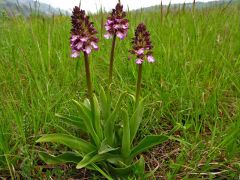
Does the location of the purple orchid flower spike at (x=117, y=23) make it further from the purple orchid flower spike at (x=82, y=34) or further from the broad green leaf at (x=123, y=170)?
the broad green leaf at (x=123, y=170)

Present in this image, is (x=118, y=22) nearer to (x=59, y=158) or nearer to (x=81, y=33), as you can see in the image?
(x=81, y=33)

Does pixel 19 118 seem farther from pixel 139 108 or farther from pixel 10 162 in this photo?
pixel 139 108

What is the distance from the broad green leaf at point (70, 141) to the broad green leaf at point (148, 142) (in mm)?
278

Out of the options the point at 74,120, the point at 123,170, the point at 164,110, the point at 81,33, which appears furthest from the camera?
the point at 164,110

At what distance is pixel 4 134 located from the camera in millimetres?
2037

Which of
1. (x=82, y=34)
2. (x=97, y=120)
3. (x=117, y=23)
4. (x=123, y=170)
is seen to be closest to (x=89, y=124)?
(x=97, y=120)

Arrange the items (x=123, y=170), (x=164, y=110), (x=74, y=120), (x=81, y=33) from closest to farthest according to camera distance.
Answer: (x=81, y=33) → (x=123, y=170) → (x=74, y=120) → (x=164, y=110)

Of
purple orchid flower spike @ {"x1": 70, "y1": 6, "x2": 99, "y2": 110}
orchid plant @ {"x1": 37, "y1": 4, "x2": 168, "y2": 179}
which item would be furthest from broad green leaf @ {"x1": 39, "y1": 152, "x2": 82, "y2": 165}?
purple orchid flower spike @ {"x1": 70, "y1": 6, "x2": 99, "y2": 110}

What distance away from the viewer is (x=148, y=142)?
188 cm

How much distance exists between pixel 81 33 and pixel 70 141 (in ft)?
2.08

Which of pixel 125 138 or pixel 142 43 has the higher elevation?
pixel 142 43

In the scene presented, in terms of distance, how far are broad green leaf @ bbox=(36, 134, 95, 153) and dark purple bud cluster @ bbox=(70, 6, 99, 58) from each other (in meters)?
0.51

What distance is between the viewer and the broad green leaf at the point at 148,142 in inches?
72.8

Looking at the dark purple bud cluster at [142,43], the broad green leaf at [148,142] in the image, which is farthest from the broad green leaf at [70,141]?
the dark purple bud cluster at [142,43]
